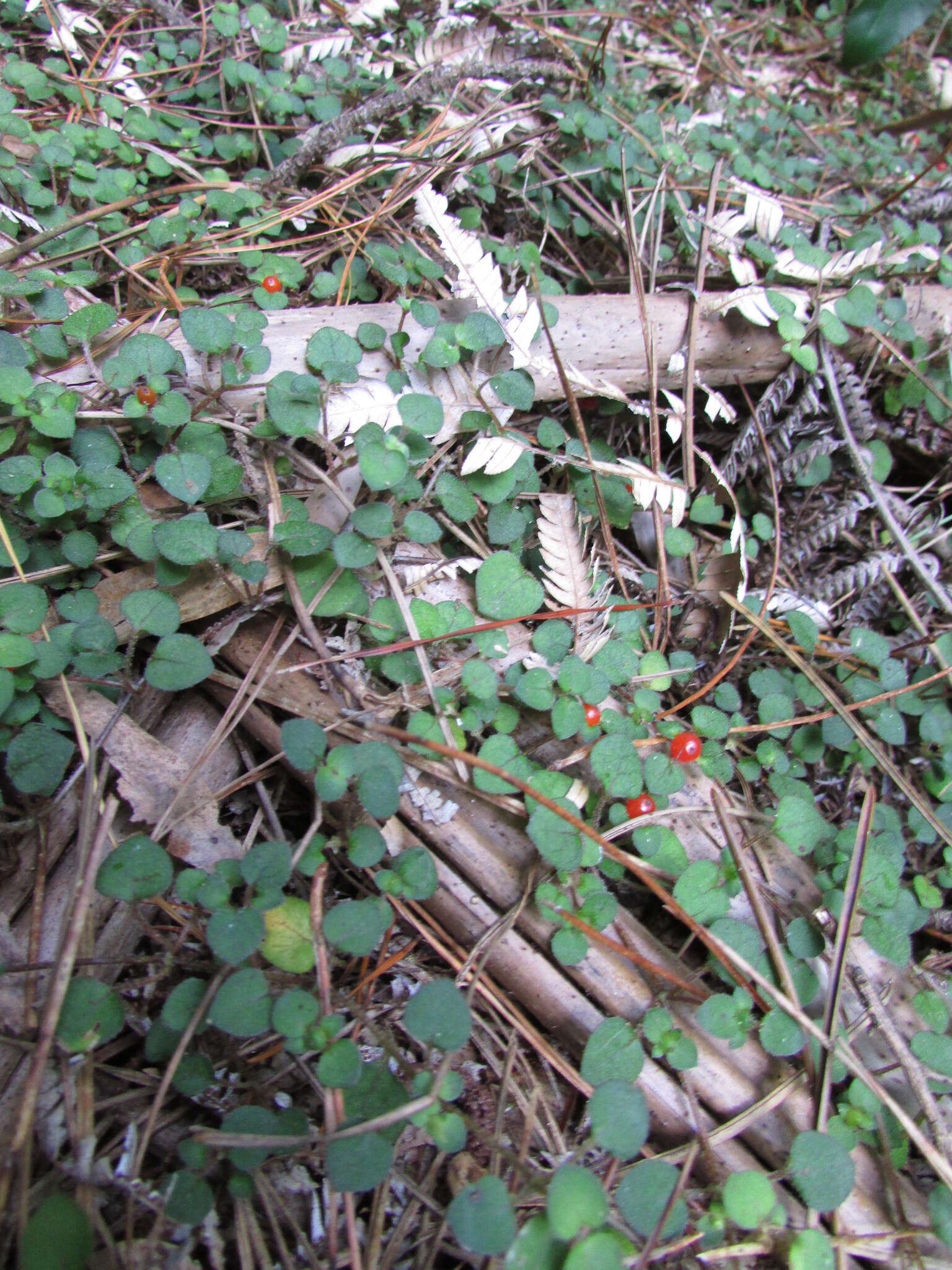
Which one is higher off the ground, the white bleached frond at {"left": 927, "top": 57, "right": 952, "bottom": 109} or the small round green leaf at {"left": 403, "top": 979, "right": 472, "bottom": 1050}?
the white bleached frond at {"left": 927, "top": 57, "right": 952, "bottom": 109}

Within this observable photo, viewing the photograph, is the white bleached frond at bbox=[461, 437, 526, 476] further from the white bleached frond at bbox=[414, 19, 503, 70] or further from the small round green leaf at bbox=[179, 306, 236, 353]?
the white bleached frond at bbox=[414, 19, 503, 70]

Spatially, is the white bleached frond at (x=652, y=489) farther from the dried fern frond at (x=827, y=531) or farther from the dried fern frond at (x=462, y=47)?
the dried fern frond at (x=462, y=47)

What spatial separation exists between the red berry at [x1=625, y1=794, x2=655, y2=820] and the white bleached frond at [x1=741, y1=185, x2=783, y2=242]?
7.60 feet

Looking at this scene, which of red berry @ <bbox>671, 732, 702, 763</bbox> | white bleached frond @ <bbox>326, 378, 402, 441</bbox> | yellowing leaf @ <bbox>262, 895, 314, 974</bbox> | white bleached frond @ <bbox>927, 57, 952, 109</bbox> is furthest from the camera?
white bleached frond @ <bbox>927, 57, 952, 109</bbox>

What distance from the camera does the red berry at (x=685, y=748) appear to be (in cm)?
210

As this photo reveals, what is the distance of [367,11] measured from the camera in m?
3.41

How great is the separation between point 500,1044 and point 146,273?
2664 millimetres

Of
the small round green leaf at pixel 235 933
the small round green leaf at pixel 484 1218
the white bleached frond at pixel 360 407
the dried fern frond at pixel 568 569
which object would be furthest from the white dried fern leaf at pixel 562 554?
the small round green leaf at pixel 484 1218

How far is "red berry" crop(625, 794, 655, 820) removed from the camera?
200 cm

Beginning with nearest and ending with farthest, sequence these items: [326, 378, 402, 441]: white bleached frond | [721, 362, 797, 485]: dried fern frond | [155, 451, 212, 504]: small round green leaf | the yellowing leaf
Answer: the yellowing leaf < [155, 451, 212, 504]: small round green leaf < [326, 378, 402, 441]: white bleached frond < [721, 362, 797, 485]: dried fern frond

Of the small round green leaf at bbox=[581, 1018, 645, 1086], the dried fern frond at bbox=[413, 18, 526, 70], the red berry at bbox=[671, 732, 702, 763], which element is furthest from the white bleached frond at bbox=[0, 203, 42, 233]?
the small round green leaf at bbox=[581, 1018, 645, 1086]

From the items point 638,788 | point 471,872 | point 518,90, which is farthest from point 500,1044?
point 518,90

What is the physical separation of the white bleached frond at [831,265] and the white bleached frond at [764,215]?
0.47ft

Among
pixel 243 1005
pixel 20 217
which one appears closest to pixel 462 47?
pixel 20 217
